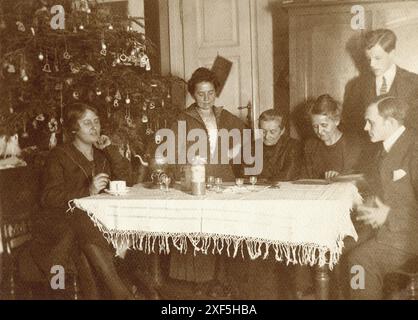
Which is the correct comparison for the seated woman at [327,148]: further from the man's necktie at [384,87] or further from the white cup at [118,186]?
the white cup at [118,186]

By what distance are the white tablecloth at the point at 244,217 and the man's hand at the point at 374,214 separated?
7 cm

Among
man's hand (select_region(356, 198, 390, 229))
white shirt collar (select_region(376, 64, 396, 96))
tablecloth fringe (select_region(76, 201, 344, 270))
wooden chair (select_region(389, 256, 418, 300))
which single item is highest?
white shirt collar (select_region(376, 64, 396, 96))

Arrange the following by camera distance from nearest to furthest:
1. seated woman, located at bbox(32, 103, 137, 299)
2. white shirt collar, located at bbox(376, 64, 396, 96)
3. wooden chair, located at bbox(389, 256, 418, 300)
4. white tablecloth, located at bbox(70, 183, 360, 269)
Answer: wooden chair, located at bbox(389, 256, 418, 300) < white tablecloth, located at bbox(70, 183, 360, 269) < seated woman, located at bbox(32, 103, 137, 299) < white shirt collar, located at bbox(376, 64, 396, 96)

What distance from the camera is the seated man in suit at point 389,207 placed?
2.25m

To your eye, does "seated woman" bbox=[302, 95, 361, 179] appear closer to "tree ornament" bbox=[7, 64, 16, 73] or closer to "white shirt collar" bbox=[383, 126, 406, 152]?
"white shirt collar" bbox=[383, 126, 406, 152]

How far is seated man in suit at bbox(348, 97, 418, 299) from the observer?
225 cm

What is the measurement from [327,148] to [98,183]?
131 cm

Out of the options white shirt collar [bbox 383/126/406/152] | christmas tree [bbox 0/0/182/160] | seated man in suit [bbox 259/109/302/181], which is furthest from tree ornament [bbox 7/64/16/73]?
white shirt collar [bbox 383/126/406/152]

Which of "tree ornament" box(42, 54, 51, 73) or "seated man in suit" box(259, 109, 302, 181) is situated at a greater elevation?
"tree ornament" box(42, 54, 51, 73)

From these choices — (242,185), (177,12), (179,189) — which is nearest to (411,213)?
(242,185)

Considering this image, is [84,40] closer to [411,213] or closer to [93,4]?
[93,4]

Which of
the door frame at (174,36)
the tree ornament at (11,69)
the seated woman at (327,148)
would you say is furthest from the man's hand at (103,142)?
the seated woman at (327,148)

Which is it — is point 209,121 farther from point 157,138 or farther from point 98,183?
point 98,183

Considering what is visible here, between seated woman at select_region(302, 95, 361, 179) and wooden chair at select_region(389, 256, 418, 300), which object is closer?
wooden chair at select_region(389, 256, 418, 300)
